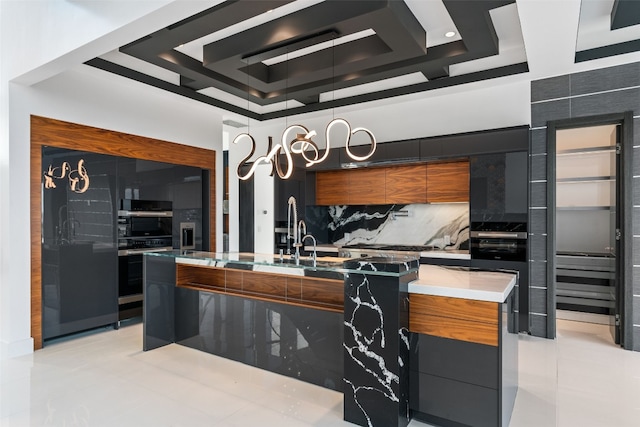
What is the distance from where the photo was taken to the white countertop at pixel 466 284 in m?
2.24

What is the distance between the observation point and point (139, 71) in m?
4.45

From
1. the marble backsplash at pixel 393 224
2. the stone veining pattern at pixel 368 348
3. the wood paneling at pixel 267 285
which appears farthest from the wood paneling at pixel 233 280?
the marble backsplash at pixel 393 224

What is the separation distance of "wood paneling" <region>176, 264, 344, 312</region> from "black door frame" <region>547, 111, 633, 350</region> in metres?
2.67

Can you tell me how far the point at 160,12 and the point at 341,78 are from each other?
2.35 m

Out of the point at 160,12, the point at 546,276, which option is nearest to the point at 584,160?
the point at 546,276

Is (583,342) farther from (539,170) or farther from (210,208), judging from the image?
(210,208)

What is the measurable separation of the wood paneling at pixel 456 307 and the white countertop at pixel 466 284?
3 cm

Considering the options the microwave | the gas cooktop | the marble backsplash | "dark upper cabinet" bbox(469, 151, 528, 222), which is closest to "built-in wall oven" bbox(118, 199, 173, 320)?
the microwave

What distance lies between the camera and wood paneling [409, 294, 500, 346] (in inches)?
87.7

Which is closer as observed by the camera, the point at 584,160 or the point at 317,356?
the point at 317,356

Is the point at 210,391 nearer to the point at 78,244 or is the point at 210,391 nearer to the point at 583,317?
the point at 78,244

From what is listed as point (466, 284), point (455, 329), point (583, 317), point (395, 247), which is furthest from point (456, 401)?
point (583, 317)

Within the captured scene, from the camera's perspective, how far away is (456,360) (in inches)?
91.7

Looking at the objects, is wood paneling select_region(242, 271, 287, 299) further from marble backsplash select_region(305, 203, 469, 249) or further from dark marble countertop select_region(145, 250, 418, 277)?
marble backsplash select_region(305, 203, 469, 249)
